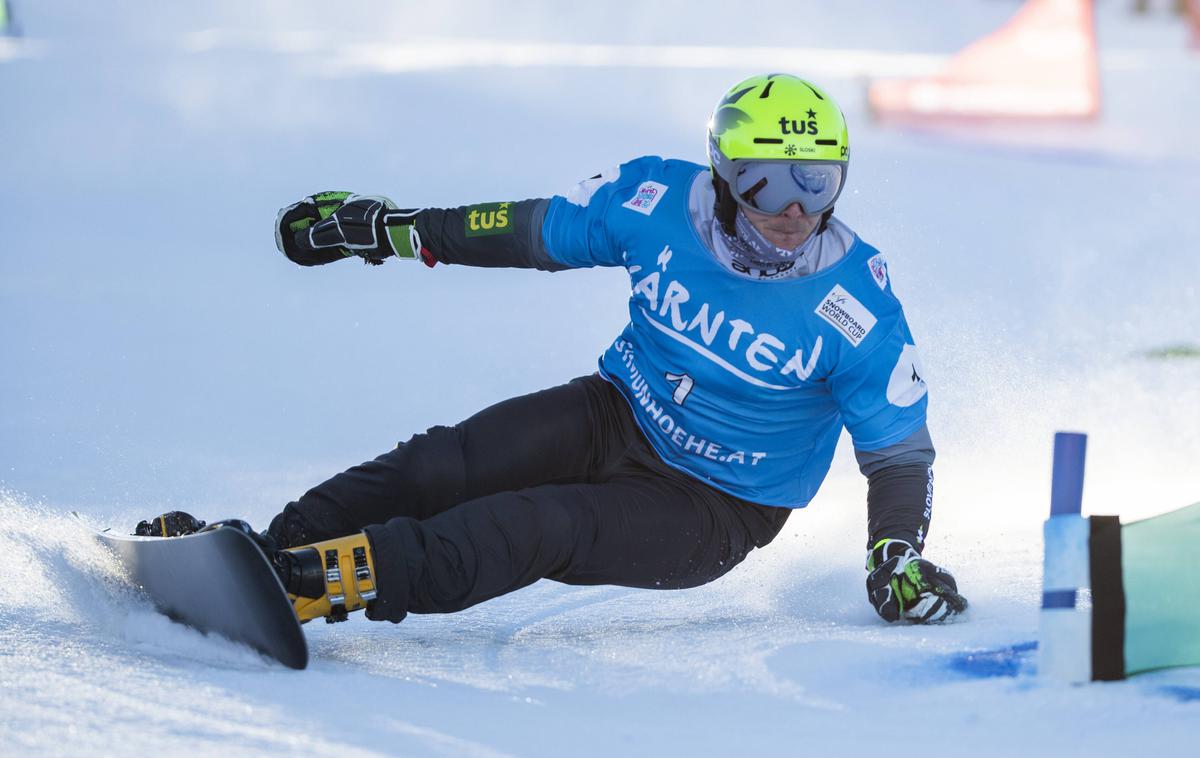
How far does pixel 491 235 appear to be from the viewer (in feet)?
12.0

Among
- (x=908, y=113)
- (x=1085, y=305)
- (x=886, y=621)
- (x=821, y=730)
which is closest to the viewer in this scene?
(x=821, y=730)

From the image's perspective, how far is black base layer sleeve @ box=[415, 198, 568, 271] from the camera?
3648 mm

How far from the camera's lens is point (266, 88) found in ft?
37.4

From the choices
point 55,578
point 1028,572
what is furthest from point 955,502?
point 55,578

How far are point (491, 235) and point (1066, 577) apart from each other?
162 centimetres

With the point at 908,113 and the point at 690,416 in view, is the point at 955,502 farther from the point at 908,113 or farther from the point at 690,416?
the point at 908,113

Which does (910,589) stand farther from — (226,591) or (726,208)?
(226,591)

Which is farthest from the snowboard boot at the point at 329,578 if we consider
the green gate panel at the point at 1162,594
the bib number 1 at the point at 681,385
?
the green gate panel at the point at 1162,594

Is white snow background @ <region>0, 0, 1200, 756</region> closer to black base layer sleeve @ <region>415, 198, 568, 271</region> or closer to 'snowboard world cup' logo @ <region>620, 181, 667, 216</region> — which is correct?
black base layer sleeve @ <region>415, 198, 568, 271</region>

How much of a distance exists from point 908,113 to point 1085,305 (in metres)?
3.96

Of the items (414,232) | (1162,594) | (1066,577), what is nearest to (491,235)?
(414,232)

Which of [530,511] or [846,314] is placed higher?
[846,314]

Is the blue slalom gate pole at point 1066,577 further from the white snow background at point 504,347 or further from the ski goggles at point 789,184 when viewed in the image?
the ski goggles at point 789,184

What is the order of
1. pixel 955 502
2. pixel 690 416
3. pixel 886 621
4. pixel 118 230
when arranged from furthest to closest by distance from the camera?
pixel 118 230 < pixel 955 502 < pixel 690 416 < pixel 886 621
